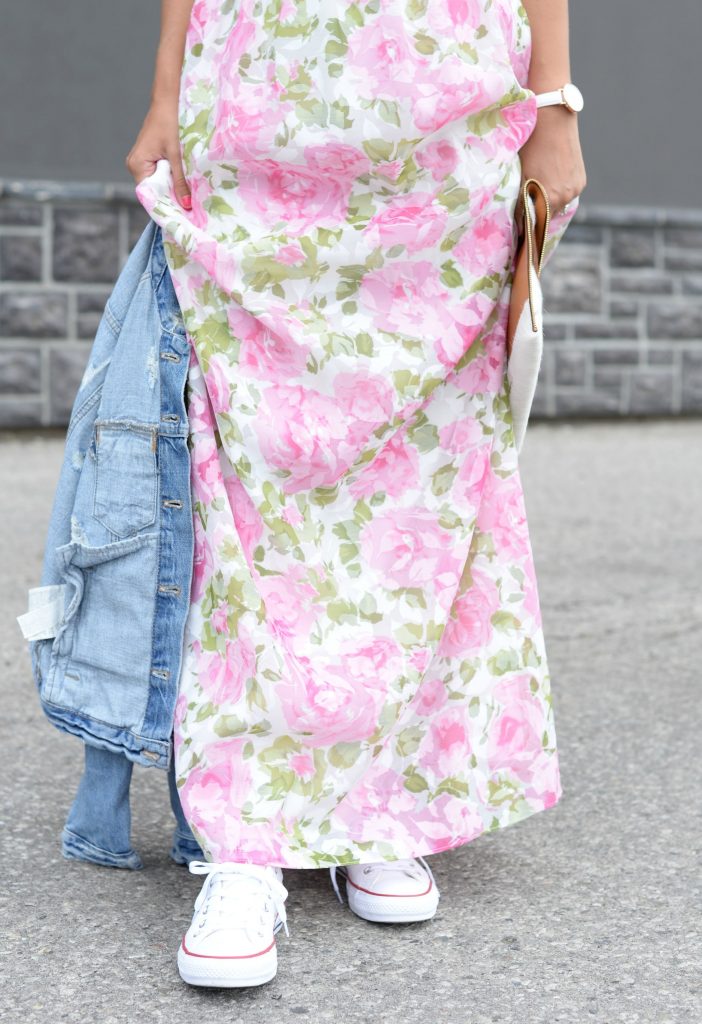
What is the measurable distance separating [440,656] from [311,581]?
8.5 inches

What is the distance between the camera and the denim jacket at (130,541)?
163cm

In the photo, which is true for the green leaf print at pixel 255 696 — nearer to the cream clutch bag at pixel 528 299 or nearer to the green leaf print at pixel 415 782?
the green leaf print at pixel 415 782

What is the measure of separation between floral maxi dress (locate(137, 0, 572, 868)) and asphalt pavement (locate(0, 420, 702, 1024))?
13 centimetres

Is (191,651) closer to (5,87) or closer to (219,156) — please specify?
(219,156)

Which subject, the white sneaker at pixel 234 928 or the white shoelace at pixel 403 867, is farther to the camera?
the white shoelace at pixel 403 867

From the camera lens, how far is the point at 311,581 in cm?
164

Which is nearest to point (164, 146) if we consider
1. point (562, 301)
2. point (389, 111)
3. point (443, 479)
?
point (389, 111)

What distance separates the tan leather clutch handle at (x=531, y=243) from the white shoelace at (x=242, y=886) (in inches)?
27.1

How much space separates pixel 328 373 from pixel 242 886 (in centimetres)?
58

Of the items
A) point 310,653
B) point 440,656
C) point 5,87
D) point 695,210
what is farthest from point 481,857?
point 695,210

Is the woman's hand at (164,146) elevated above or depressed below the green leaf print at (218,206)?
above

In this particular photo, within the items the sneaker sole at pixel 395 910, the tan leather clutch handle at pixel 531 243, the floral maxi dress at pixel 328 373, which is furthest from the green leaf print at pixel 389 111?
the sneaker sole at pixel 395 910

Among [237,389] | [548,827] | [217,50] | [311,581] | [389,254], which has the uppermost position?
[217,50]

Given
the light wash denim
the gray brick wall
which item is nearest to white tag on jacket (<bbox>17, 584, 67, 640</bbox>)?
the light wash denim
